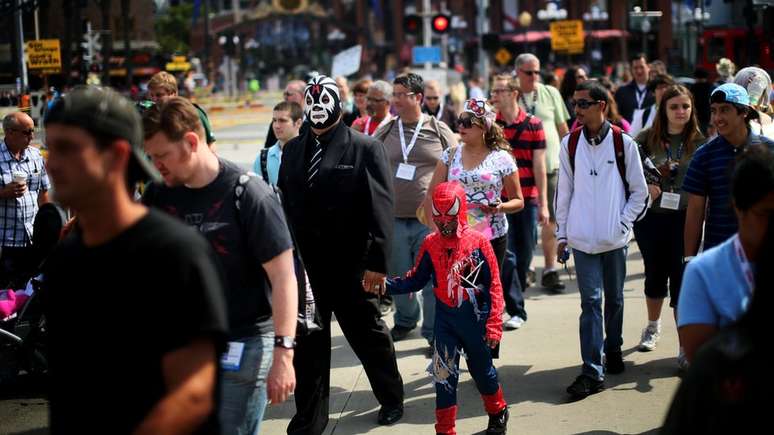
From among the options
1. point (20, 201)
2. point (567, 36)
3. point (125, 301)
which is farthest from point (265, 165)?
point (567, 36)

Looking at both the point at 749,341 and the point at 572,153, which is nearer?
the point at 749,341

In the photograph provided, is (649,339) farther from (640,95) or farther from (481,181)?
(640,95)

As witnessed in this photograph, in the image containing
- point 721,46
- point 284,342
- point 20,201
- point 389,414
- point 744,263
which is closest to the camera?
point 744,263


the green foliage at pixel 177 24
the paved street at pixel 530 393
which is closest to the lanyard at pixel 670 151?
the paved street at pixel 530 393

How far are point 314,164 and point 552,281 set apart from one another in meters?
4.39

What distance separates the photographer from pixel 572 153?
6.74m

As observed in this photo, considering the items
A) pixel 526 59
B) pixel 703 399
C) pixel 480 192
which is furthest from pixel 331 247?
pixel 526 59

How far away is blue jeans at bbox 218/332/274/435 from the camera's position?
4.02 m

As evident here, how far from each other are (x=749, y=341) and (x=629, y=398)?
4.13 meters

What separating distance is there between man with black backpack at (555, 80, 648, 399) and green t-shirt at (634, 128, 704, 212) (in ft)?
2.06

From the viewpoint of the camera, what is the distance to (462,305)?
580 centimetres

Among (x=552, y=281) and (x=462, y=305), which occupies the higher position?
(x=462, y=305)

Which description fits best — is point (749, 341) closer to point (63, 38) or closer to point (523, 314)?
point (523, 314)

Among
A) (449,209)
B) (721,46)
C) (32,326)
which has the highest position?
(721,46)
